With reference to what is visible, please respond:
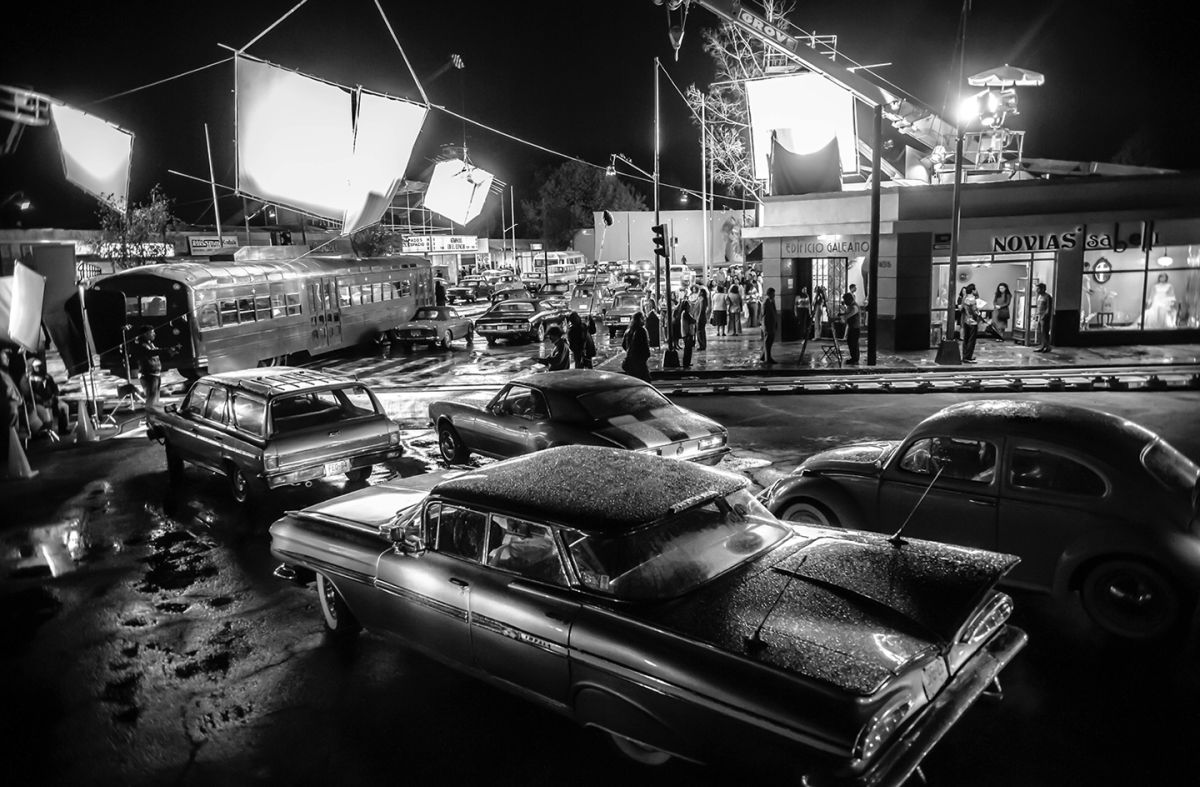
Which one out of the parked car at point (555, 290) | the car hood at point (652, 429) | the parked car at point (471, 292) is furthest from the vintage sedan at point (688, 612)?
the parked car at point (471, 292)

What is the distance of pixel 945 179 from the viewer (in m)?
25.8

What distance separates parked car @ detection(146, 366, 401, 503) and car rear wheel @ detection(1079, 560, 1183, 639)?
24.6ft

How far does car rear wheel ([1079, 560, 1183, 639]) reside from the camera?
546 centimetres

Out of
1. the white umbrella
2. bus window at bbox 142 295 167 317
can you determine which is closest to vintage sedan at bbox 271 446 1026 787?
bus window at bbox 142 295 167 317

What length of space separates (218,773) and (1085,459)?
5.89 metres

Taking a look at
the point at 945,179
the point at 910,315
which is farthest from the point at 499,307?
the point at 945,179

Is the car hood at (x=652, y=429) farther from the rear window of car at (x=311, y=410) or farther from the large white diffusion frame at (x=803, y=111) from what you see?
the large white diffusion frame at (x=803, y=111)

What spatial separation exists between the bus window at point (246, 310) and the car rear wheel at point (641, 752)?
19.2 m

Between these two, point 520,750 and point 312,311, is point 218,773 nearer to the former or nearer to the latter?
point 520,750

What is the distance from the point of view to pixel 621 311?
2950 cm

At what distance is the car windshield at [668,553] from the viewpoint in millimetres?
4258

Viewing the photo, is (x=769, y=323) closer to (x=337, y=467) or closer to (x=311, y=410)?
(x=311, y=410)

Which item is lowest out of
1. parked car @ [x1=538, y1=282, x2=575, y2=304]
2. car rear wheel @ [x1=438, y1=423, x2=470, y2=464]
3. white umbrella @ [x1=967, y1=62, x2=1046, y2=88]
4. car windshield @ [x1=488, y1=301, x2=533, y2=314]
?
car rear wheel @ [x1=438, y1=423, x2=470, y2=464]

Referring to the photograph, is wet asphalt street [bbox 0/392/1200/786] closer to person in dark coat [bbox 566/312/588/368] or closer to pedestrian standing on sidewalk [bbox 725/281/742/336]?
person in dark coat [bbox 566/312/588/368]
